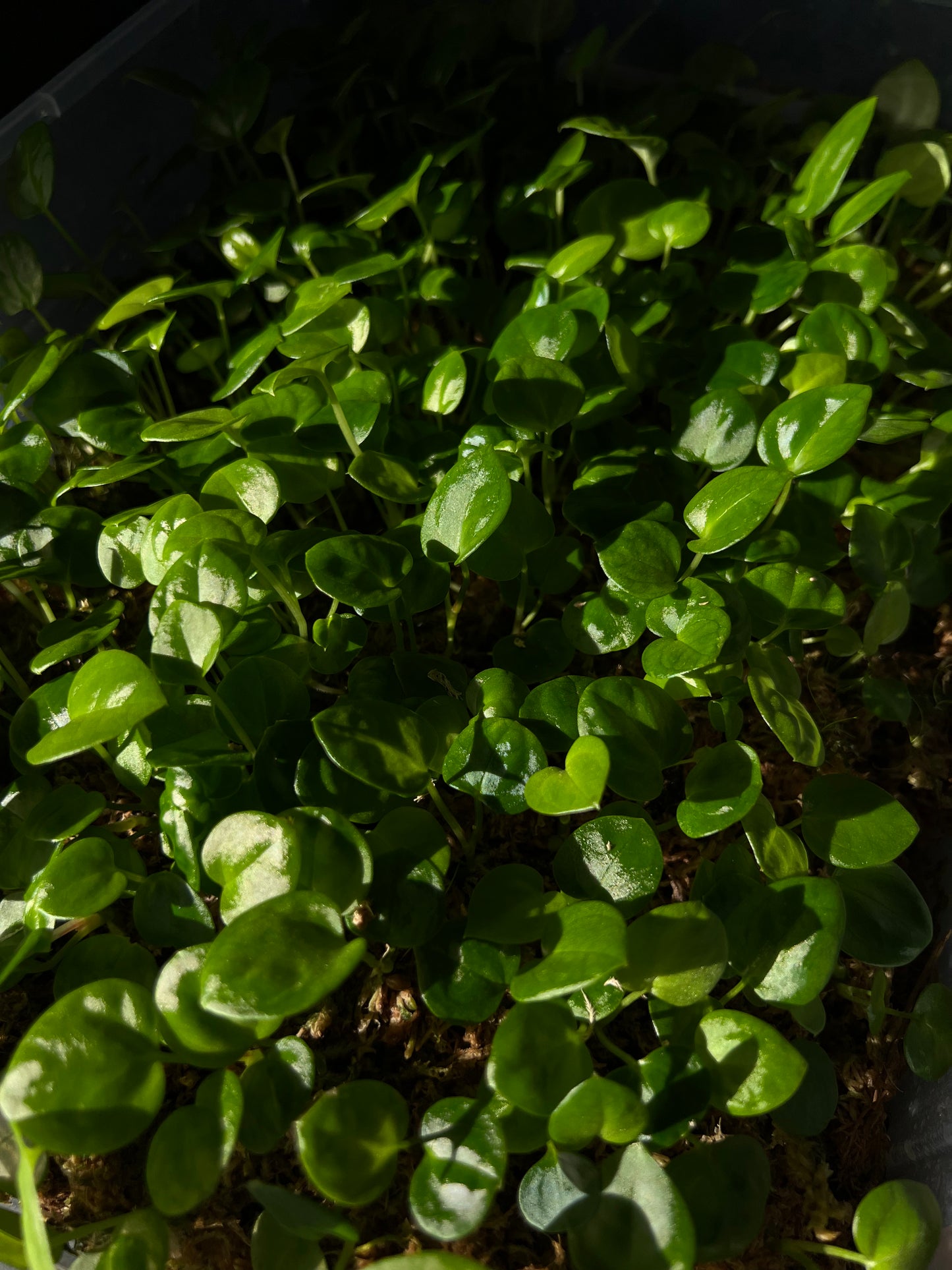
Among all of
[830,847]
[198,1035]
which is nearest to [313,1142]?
[198,1035]

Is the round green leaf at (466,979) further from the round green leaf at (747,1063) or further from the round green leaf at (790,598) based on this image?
the round green leaf at (790,598)

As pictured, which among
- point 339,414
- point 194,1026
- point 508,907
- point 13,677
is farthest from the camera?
point 13,677

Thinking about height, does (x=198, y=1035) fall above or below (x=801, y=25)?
below

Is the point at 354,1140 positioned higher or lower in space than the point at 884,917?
higher

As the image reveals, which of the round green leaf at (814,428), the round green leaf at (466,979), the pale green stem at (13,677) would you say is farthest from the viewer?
the pale green stem at (13,677)

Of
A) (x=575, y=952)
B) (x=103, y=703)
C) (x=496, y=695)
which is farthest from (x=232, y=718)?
(x=575, y=952)

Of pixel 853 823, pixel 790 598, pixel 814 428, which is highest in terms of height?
pixel 814 428

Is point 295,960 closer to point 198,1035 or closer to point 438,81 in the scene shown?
point 198,1035

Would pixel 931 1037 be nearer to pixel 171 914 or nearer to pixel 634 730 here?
pixel 634 730

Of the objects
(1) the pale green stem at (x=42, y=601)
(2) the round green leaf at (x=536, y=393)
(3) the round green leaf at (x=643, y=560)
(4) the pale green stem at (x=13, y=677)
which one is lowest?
(3) the round green leaf at (x=643, y=560)

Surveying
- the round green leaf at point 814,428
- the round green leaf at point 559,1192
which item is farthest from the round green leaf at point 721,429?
the round green leaf at point 559,1192

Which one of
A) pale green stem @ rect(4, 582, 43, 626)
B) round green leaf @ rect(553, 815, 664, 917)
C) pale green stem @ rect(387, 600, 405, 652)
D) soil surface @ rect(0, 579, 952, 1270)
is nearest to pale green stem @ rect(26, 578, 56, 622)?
pale green stem @ rect(4, 582, 43, 626)

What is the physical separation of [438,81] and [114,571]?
699mm

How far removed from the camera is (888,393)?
43.9 inches
